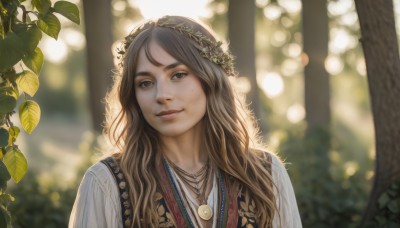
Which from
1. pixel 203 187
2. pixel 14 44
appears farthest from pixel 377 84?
pixel 14 44

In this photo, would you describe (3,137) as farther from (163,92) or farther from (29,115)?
(163,92)

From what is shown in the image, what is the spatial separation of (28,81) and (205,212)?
1.04 m

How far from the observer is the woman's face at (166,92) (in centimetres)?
359

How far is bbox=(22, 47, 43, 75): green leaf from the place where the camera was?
3266 millimetres

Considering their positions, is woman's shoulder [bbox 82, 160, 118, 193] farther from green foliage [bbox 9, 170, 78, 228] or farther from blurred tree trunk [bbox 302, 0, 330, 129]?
blurred tree trunk [bbox 302, 0, 330, 129]

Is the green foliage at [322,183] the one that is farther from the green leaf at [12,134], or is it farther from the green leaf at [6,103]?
the green leaf at [6,103]

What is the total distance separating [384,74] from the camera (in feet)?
16.6

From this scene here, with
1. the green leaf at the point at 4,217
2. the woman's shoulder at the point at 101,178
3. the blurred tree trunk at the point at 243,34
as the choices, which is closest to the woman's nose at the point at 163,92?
the woman's shoulder at the point at 101,178

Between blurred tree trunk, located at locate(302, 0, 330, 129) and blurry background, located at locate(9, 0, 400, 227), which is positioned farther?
blurred tree trunk, located at locate(302, 0, 330, 129)

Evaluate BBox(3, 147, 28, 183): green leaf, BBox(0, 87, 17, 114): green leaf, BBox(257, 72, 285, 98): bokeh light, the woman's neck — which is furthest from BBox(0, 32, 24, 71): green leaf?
BBox(257, 72, 285, 98): bokeh light

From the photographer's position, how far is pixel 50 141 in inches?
1866

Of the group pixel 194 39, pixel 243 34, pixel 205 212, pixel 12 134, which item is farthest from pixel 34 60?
pixel 243 34

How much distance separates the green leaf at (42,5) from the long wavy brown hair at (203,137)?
0.56 metres

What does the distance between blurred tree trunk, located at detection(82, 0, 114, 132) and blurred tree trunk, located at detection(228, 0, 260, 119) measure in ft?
5.89
